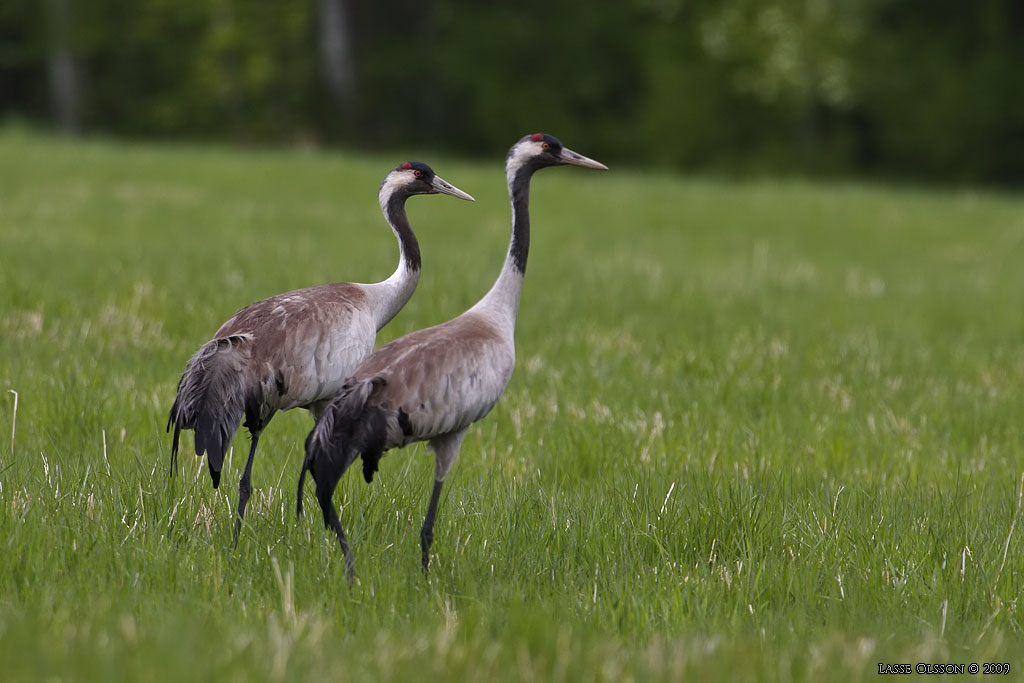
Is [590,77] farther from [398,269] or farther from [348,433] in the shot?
[348,433]

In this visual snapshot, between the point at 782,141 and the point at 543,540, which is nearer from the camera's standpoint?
the point at 543,540

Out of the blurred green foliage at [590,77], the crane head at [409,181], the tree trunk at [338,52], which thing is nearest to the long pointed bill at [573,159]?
the crane head at [409,181]

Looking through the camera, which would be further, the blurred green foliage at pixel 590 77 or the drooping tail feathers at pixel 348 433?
the blurred green foliage at pixel 590 77

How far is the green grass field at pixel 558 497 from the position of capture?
346 cm

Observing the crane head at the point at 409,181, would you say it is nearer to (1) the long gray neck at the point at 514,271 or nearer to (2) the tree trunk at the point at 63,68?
(1) the long gray neck at the point at 514,271

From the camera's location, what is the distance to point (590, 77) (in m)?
42.2

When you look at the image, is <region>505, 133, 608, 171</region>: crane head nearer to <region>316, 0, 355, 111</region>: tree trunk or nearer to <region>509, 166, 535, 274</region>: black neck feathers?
<region>509, 166, 535, 274</region>: black neck feathers

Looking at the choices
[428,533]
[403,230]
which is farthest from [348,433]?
[403,230]

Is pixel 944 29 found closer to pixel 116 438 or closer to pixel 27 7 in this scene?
pixel 27 7

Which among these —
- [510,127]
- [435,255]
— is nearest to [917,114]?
[510,127]

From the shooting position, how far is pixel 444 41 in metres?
43.2

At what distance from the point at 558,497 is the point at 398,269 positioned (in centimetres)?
119

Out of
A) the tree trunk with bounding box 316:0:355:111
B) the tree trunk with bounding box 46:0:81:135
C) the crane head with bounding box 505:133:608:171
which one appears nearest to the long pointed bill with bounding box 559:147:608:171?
the crane head with bounding box 505:133:608:171

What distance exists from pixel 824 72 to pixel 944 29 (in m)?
6.70
